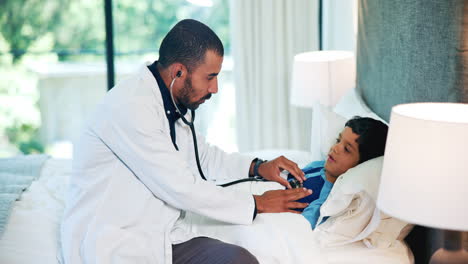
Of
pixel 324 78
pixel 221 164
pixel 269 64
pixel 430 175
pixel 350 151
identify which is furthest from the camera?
pixel 269 64

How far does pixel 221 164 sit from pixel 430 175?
1.12 metres

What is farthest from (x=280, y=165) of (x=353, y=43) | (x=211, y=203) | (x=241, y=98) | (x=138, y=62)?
(x=138, y=62)

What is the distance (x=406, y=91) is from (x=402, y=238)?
55 cm

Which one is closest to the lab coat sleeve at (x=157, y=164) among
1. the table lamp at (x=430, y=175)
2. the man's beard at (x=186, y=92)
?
the man's beard at (x=186, y=92)

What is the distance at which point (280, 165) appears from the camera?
2.21 meters

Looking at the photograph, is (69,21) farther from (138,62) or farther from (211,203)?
(211,203)

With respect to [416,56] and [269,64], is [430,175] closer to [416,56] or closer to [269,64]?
[416,56]

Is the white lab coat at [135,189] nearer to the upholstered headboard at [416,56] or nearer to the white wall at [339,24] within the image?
the upholstered headboard at [416,56]

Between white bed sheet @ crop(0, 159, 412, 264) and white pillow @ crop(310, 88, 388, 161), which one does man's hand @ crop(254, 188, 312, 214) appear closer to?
white bed sheet @ crop(0, 159, 412, 264)

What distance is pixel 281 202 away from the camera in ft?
6.35

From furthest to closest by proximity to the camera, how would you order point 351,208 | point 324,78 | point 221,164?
1. point 324,78
2. point 221,164
3. point 351,208

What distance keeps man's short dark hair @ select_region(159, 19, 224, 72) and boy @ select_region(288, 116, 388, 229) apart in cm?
55

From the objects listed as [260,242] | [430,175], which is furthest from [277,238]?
[430,175]

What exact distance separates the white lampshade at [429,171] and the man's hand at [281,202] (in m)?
0.49
